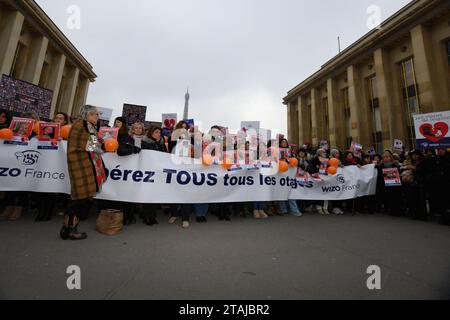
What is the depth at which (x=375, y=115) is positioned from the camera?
1916 centimetres

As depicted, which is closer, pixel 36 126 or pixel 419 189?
pixel 36 126

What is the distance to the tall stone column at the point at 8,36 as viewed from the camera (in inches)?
603

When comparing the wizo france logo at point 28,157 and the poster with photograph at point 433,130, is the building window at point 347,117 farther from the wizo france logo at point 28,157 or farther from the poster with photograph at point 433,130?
the wizo france logo at point 28,157

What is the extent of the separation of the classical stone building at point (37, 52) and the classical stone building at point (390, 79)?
2910 centimetres

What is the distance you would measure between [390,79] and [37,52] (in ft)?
105

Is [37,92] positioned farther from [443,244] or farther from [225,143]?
[443,244]

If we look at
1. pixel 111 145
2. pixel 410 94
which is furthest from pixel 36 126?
pixel 410 94

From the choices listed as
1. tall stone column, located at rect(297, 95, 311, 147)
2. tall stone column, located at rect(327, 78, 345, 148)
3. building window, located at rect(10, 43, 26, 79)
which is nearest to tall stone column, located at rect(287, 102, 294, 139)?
tall stone column, located at rect(297, 95, 311, 147)

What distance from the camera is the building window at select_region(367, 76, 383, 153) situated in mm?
18705

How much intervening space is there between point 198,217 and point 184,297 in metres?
2.87

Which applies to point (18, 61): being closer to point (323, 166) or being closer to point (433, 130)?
point (323, 166)

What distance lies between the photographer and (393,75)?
17625 mm

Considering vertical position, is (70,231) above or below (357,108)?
below

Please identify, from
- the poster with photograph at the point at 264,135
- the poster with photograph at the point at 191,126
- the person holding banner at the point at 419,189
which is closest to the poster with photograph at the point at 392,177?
the person holding banner at the point at 419,189
